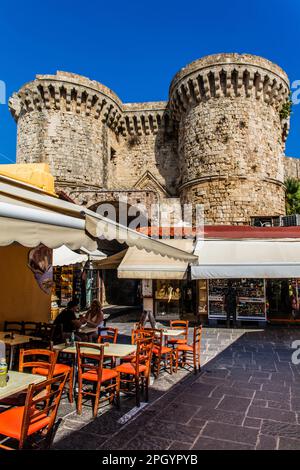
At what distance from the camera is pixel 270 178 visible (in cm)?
1845

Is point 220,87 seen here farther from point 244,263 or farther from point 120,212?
point 244,263

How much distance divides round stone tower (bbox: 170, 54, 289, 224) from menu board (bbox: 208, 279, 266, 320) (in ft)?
25.0

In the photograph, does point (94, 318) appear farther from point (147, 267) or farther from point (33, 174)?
point (33, 174)

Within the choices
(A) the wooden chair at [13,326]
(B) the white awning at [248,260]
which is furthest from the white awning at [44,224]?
(B) the white awning at [248,260]

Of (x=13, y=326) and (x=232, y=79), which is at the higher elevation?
(x=232, y=79)

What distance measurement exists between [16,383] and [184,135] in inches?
738

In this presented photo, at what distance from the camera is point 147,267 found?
712 cm

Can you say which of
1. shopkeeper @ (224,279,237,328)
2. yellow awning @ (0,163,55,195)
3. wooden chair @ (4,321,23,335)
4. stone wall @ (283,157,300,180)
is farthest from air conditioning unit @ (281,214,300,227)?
wooden chair @ (4,321,23,335)

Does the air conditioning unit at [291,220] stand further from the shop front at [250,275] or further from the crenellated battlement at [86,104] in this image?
the crenellated battlement at [86,104]

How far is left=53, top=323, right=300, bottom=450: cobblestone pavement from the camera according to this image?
10.2 ft

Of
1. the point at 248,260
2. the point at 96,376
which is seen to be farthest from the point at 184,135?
the point at 96,376

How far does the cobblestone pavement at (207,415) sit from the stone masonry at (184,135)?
479 inches

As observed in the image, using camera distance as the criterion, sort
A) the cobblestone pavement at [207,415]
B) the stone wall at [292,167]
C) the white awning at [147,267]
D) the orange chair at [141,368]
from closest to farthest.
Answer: the cobblestone pavement at [207,415], the orange chair at [141,368], the white awning at [147,267], the stone wall at [292,167]

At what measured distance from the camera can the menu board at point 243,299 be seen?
10352mm
